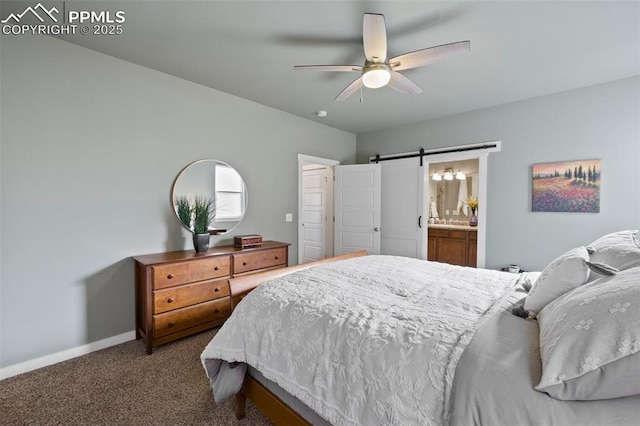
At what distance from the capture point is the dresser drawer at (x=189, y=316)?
2.51 metres

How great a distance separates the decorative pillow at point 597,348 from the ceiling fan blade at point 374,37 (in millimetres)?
1728

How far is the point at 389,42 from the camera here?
2.25 m

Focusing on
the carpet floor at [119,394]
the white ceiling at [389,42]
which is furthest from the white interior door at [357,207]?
the carpet floor at [119,394]

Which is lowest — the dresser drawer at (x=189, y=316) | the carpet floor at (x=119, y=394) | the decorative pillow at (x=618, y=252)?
the carpet floor at (x=119, y=394)

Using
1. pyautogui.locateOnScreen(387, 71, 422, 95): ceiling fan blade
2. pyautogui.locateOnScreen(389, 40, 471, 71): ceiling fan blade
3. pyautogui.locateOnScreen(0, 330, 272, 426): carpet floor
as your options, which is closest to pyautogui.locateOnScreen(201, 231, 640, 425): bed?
pyautogui.locateOnScreen(0, 330, 272, 426): carpet floor

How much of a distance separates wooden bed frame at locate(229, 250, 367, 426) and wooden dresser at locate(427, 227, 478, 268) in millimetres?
4019

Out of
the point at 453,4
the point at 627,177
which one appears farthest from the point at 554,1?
the point at 627,177

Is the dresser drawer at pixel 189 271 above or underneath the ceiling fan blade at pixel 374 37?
underneath

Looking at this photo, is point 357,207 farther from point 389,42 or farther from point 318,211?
point 389,42

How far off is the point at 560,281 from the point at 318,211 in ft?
14.1

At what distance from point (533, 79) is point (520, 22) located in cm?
119

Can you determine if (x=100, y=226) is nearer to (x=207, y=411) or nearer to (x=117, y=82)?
(x=117, y=82)

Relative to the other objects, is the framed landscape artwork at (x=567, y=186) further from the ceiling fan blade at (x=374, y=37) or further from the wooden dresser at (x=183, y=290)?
the wooden dresser at (x=183, y=290)

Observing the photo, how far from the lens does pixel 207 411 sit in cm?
179
